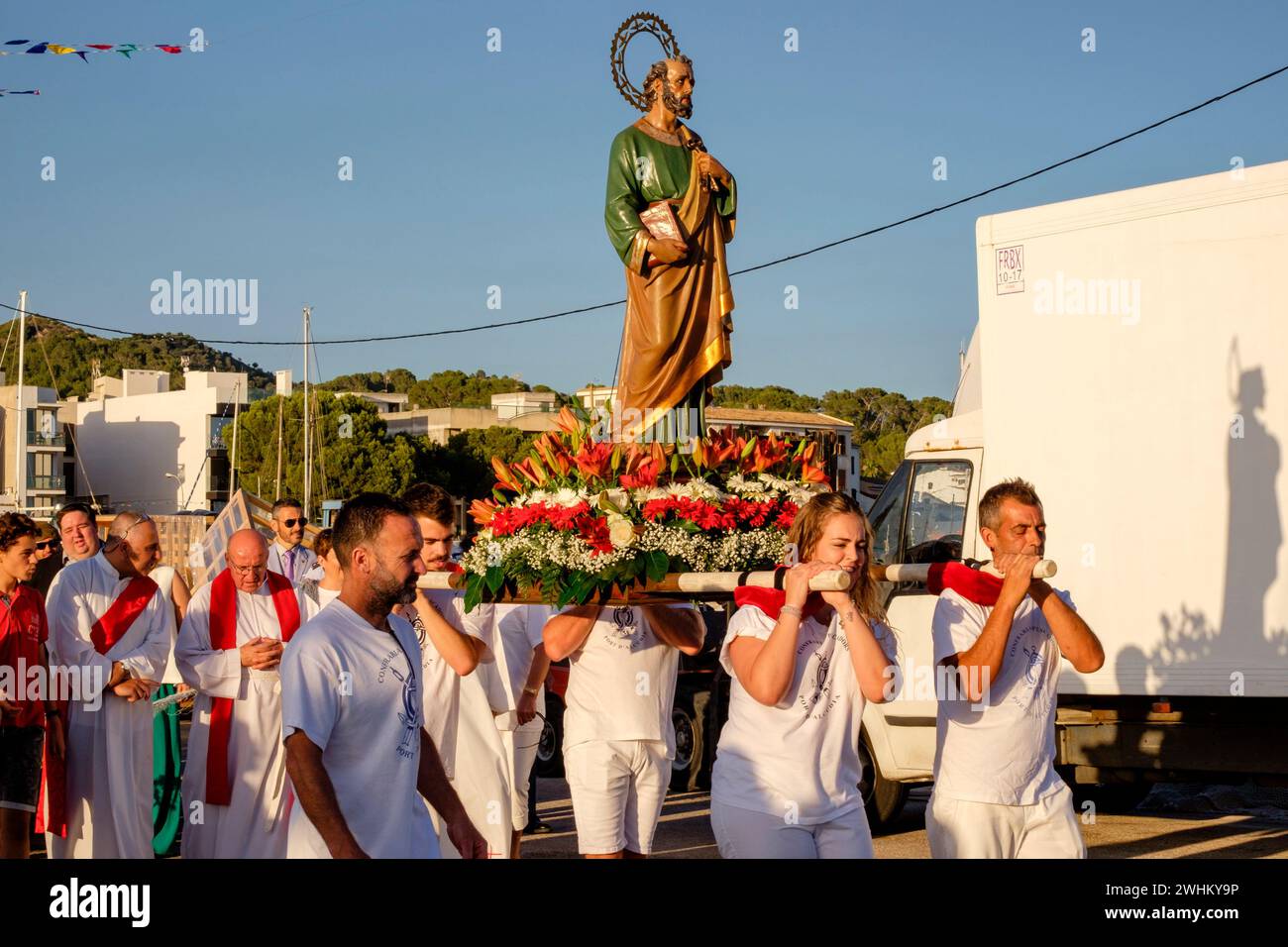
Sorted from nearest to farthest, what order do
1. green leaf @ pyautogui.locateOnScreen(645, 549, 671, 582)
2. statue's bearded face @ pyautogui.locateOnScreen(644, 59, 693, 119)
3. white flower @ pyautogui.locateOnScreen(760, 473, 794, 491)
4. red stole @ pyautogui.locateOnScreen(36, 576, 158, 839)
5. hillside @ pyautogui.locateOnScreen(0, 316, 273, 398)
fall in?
1. green leaf @ pyautogui.locateOnScreen(645, 549, 671, 582)
2. white flower @ pyautogui.locateOnScreen(760, 473, 794, 491)
3. statue's bearded face @ pyautogui.locateOnScreen(644, 59, 693, 119)
4. red stole @ pyautogui.locateOnScreen(36, 576, 158, 839)
5. hillside @ pyautogui.locateOnScreen(0, 316, 273, 398)

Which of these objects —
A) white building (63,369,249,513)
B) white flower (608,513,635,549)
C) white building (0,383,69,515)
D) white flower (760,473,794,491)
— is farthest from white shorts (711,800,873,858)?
white building (63,369,249,513)

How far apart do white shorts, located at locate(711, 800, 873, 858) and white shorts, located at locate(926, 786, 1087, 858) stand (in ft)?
1.32

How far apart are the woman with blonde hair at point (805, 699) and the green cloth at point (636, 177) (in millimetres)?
2689

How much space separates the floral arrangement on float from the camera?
19.6 ft

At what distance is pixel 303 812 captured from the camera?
445 cm

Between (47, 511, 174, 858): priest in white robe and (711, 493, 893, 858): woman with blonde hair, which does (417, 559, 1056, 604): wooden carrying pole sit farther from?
(47, 511, 174, 858): priest in white robe

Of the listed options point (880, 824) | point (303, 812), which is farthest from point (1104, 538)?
point (303, 812)

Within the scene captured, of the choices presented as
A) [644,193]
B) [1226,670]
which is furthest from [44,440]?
[644,193]

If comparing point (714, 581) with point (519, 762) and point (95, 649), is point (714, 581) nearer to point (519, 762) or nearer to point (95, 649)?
point (519, 762)

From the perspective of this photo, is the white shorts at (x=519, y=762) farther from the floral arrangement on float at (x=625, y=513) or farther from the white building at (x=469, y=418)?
the white building at (x=469, y=418)

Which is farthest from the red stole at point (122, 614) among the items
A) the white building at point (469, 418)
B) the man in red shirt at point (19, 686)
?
the white building at point (469, 418)

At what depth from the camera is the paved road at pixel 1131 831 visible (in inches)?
404

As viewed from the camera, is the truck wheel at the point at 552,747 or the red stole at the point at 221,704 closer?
the red stole at the point at 221,704
